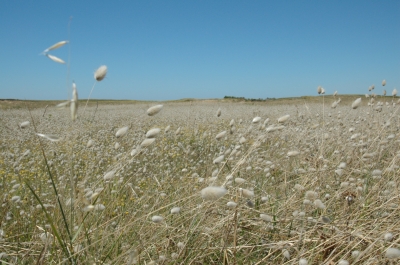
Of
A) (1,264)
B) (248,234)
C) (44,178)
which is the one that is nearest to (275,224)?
(248,234)

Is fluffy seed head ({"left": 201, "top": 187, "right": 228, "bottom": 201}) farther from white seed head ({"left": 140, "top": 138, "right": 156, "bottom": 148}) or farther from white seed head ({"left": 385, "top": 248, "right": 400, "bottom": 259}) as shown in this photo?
white seed head ({"left": 385, "top": 248, "right": 400, "bottom": 259})

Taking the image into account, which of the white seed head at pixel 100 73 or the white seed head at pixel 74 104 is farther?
the white seed head at pixel 100 73

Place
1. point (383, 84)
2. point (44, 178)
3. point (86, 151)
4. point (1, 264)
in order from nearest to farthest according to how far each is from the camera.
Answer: point (1, 264) → point (44, 178) → point (383, 84) → point (86, 151)

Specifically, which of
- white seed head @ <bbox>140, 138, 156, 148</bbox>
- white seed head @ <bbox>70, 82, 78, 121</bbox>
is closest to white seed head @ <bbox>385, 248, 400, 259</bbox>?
white seed head @ <bbox>140, 138, 156, 148</bbox>

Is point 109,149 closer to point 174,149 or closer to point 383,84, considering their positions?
point 174,149

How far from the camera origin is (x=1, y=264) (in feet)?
5.42

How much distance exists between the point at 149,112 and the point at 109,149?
369cm

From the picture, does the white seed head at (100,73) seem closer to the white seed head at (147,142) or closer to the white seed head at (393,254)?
the white seed head at (147,142)

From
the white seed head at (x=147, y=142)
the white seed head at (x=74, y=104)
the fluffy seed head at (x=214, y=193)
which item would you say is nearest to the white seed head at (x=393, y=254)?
the fluffy seed head at (x=214, y=193)

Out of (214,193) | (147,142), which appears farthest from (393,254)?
(147,142)

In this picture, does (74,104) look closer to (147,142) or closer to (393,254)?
(147,142)

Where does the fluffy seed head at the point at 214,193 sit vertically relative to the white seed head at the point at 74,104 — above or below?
below

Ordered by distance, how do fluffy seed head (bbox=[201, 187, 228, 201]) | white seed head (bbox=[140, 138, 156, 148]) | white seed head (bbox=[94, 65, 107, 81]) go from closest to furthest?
fluffy seed head (bbox=[201, 187, 228, 201]) → white seed head (bbox=[94, 65, 107, 81]) → white seed head (bbox=[140, 138, 156, 148])

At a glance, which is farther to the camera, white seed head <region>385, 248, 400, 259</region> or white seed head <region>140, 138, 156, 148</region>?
white seed head <region>140, 138, 156, 148</region>
